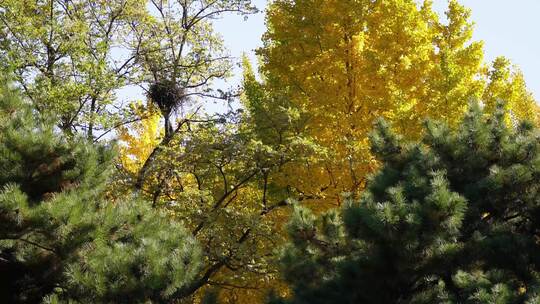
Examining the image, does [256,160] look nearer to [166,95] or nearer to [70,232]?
[166,95]

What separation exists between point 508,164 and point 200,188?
753cm

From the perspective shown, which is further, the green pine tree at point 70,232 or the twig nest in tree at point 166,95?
the twig nest in tree at point 166,95

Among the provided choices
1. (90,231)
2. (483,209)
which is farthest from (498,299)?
(90,231)

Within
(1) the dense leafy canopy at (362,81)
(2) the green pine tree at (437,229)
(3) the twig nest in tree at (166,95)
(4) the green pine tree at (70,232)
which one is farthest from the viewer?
(3) the twig nest in tree at (166,95)

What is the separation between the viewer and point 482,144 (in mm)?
7453

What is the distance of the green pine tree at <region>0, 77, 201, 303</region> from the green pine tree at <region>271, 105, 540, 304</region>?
1.69 meters

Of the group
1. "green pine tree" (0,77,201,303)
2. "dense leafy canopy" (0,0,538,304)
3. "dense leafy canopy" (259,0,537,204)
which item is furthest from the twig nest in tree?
"green pine tree" (0,77,201,303)

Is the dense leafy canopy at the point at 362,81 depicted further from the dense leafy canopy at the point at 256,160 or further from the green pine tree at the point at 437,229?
the green pine tree at the point at 437,229

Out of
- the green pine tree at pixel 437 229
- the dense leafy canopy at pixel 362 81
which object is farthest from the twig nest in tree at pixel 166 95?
the green pine tree at pixel 437 229

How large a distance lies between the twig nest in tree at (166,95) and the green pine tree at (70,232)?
5.96 metres

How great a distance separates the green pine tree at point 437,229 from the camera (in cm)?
669

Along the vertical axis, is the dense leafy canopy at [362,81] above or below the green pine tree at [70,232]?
above

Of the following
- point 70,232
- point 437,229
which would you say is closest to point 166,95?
point 70,232

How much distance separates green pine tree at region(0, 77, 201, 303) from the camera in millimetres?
7754
